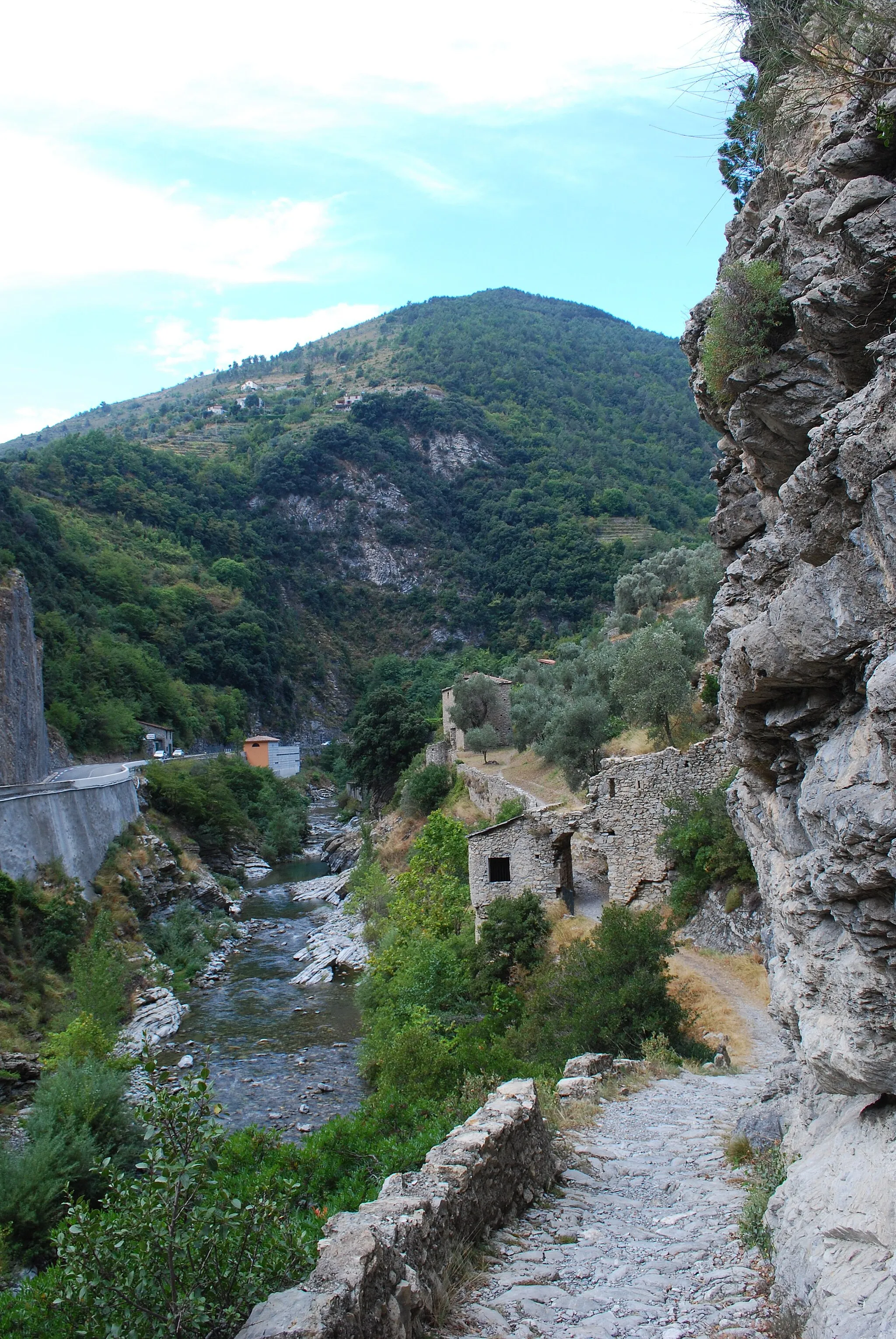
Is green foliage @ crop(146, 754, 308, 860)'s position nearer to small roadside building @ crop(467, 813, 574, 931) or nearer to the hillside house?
Answer: the hillside house

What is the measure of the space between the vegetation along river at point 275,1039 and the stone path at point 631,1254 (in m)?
6.93

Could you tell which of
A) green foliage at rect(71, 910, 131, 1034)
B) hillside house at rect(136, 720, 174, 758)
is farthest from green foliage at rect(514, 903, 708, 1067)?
hillside house at rect(136, 720, 174, 758)

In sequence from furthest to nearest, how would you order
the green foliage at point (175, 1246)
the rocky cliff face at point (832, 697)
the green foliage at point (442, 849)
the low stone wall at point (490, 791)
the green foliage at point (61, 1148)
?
the green foliage at point (442, 849)
the low stone wall at point (490, 791)
the green foliage at point (61, 1148)
the rocky cliff face at point (832, 697)
the green foliage at point (175, 1246)

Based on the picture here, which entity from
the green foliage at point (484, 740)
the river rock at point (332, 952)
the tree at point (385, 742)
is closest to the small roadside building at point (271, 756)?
the tree at point (385, 742)

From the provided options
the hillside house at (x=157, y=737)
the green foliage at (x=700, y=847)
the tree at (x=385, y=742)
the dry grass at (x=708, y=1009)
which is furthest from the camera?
the hillside house at (x=157, y=737)

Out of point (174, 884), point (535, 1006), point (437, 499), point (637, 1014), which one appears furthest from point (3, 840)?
point (437, 499)

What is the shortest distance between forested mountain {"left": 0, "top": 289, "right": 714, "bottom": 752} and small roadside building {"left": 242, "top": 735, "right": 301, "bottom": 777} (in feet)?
10.2

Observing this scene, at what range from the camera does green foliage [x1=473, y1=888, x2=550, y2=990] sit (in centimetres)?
1725

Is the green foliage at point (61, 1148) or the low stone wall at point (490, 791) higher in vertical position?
the low stone wall at point (490, 791)

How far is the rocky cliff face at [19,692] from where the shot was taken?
36094mm

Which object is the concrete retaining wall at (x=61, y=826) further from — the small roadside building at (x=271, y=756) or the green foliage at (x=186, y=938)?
the small roadside building at (x=271, y=756)

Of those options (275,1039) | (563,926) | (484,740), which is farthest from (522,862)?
(484,740)

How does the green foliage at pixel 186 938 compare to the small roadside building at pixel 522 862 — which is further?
the green foliage at pixel 186 938

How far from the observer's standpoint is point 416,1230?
4613 mm
